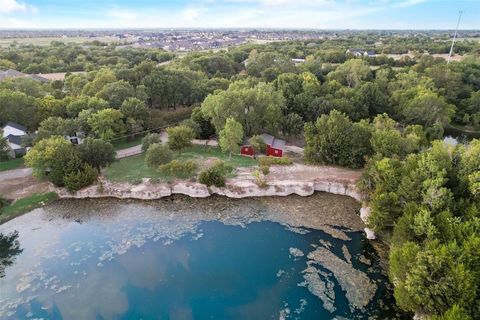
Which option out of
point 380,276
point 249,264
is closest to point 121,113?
point 249,264

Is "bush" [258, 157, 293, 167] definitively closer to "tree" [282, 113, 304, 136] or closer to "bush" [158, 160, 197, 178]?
"bush" [158, 160, 197, 178]

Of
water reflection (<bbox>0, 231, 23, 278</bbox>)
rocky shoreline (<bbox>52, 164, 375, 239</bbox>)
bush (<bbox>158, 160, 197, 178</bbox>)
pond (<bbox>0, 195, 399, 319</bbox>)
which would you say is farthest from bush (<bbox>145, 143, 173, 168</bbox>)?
water reflection (<bbox>0, 231, 23, 278</bbox>)

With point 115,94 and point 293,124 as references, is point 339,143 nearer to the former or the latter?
point 293,124

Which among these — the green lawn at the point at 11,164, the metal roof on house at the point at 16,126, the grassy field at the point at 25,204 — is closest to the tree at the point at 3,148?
the green lawn at the point at 11,164

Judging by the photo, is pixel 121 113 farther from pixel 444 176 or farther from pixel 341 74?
pixel 341 74

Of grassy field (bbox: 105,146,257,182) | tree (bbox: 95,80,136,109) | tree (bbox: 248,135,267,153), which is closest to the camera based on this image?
grassy field (bbox: 105,146,257,182)

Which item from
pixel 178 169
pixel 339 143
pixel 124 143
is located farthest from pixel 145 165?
pixel 339 143
